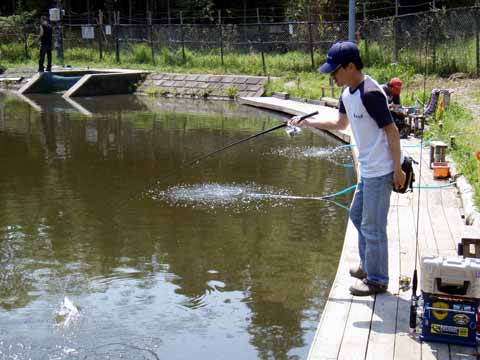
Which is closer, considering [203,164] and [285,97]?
[203,164]

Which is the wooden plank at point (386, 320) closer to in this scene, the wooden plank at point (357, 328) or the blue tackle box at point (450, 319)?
the wooden plank at point (357, 328)

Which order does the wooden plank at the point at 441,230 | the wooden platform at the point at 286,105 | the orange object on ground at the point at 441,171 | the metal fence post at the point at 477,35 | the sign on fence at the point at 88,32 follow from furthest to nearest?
the sign on fence at the point at 88,32 < the metal fence post at the point at 477,35 < the wooden platform at the point at 286,105 < the orange object on ground at the point at 441,171 < the wooden plank at the point at 441,230

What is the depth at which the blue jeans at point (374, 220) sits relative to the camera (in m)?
5.15

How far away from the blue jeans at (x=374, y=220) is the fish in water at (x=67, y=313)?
228cm

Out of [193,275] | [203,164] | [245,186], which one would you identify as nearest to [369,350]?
[193,275]

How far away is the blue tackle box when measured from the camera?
4.53 metres

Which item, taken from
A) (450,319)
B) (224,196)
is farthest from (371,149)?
(224,196)

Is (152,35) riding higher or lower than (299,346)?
higher

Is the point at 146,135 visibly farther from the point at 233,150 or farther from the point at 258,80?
the point at 258,80

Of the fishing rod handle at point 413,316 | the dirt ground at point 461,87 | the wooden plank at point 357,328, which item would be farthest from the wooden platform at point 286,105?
the fishing rod handle at point 413,316

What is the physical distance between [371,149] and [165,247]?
3419 millimetres

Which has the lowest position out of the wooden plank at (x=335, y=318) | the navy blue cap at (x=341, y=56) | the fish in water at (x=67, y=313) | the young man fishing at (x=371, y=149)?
the fish in water at (x=67, y=313)

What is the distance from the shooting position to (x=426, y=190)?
909 centimetres

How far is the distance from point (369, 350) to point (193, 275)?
2.82m
